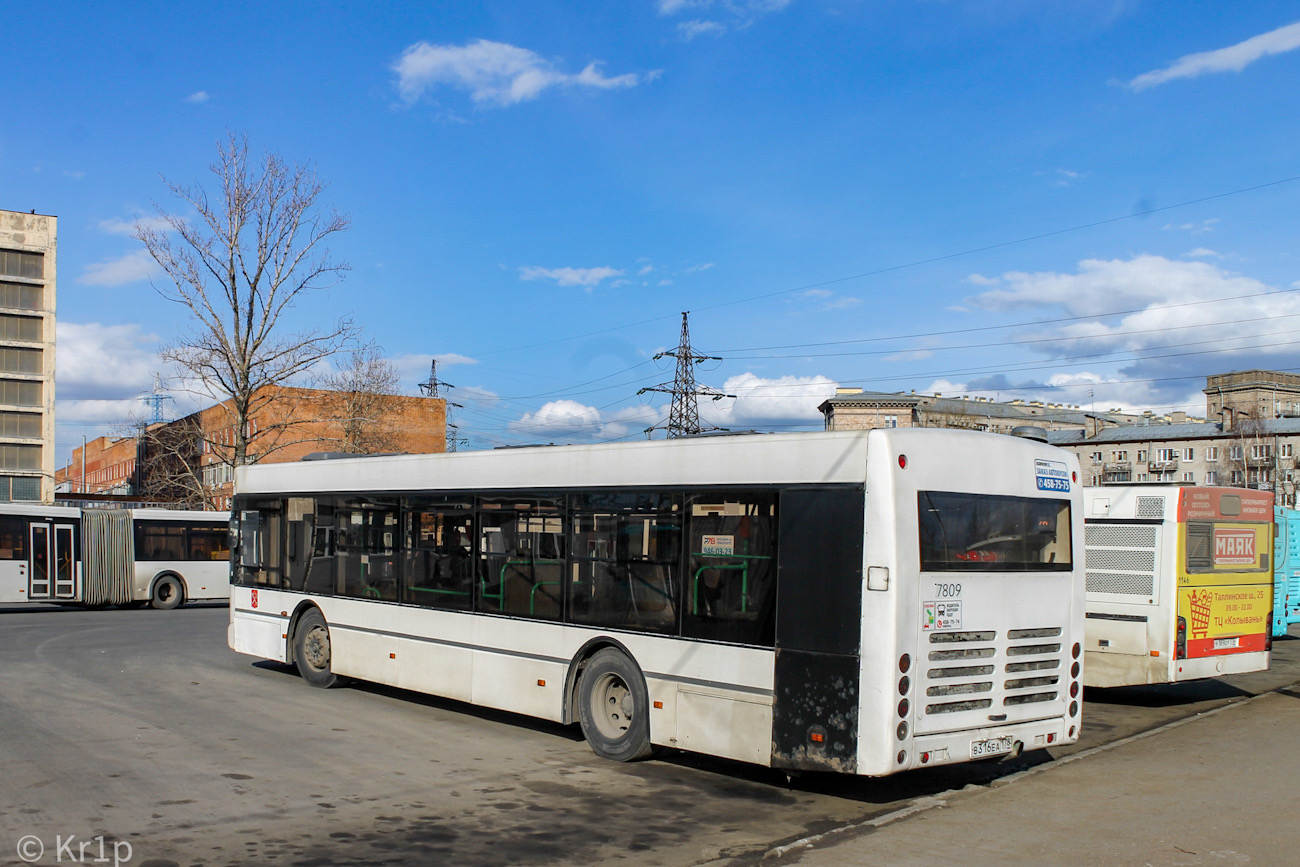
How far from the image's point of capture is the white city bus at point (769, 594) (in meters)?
7.72

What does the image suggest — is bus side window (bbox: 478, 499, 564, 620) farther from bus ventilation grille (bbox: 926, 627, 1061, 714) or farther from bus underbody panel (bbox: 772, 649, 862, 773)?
bus ventilation grille (bbox: 926, 627, 1061, 714)

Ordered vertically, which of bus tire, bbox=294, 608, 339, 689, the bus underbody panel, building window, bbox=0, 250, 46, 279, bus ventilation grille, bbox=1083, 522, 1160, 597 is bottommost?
bus tire, bbox=294, 608, 339, 689

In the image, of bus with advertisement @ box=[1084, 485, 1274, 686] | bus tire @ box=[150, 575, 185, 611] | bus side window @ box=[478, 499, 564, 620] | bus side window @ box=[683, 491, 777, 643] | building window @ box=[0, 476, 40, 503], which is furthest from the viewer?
building window @ box=[0, 476, 40, 503]

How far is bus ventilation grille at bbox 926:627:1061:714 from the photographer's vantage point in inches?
309

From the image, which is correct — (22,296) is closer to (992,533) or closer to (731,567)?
(731,567)

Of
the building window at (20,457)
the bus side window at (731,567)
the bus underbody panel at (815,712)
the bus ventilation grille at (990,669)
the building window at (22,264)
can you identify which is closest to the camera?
the bus underbody panel at (815,712)

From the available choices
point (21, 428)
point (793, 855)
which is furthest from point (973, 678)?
point (21, 428)

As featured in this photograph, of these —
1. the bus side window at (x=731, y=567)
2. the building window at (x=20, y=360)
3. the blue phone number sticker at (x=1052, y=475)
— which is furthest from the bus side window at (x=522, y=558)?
the building window at (x=20, y=360)

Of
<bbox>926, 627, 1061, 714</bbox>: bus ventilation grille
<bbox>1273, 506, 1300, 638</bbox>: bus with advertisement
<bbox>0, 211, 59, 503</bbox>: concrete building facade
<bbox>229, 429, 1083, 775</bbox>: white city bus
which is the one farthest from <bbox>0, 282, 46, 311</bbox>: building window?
<bbox>926, 627, 1061, 714</bbox>: bus ventilation grille

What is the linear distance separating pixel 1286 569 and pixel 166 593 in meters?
25.8

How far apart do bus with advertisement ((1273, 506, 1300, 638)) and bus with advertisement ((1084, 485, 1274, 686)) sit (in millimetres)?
7465

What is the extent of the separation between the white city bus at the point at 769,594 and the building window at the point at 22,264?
73.6m

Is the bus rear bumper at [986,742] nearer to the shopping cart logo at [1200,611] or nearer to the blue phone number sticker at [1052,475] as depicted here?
the blue phone number sticker at [1052,475]

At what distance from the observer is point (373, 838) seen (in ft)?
22.7
